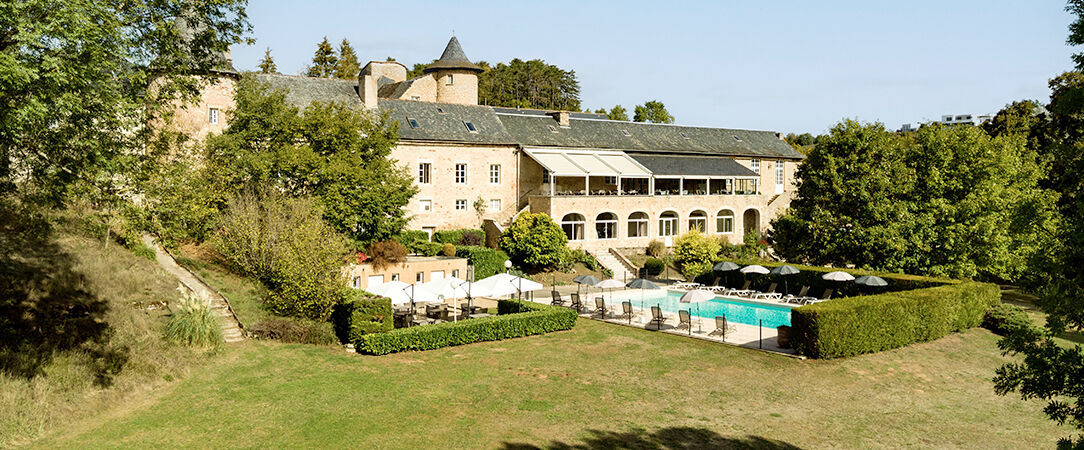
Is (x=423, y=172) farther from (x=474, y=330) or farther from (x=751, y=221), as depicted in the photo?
(x=751, y=221)

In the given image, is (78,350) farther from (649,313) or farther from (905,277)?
(905,277)

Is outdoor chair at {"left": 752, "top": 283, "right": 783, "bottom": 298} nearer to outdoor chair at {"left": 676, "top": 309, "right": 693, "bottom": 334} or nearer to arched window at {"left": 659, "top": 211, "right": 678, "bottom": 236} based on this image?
outdoor chair at {"left": 676, "top": 309, "right": 693, "bottom": 334}

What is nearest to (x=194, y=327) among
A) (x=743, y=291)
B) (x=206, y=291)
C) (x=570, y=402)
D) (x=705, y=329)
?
(x=206, y=291)

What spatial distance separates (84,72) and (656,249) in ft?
128

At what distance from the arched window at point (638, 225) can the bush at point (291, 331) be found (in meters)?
28.7

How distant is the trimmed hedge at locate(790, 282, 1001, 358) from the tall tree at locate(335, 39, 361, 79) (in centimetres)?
6597

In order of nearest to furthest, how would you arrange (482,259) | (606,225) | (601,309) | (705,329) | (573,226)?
(705,329)
(601,309)
(482,259)
(573,226)
(606,225)

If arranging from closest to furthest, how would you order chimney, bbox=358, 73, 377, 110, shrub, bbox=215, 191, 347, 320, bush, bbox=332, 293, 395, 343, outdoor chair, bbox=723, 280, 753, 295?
bush, bbox=332, 293, 395, 343 → shrub, bbox=215, 191, 347, 320 → outdoor chair, bbox=723, 280, 753, 295 → chimney, bbox=358, 73, 377, 110

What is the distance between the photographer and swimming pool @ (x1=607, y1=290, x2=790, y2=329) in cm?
3070

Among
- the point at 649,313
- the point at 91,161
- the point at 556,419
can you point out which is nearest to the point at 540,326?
the point at 649,313

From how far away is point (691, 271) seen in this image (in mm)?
42750

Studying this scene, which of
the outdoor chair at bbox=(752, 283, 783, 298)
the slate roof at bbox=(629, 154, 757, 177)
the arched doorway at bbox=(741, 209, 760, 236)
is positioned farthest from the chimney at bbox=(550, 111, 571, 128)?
the outdoor chair at bbox=(752, 283, 783, 298)

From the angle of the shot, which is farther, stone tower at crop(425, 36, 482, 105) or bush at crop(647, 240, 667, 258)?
stone tower at crop(425, 36, 482, 105)

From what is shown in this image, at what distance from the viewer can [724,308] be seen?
33375 mm
